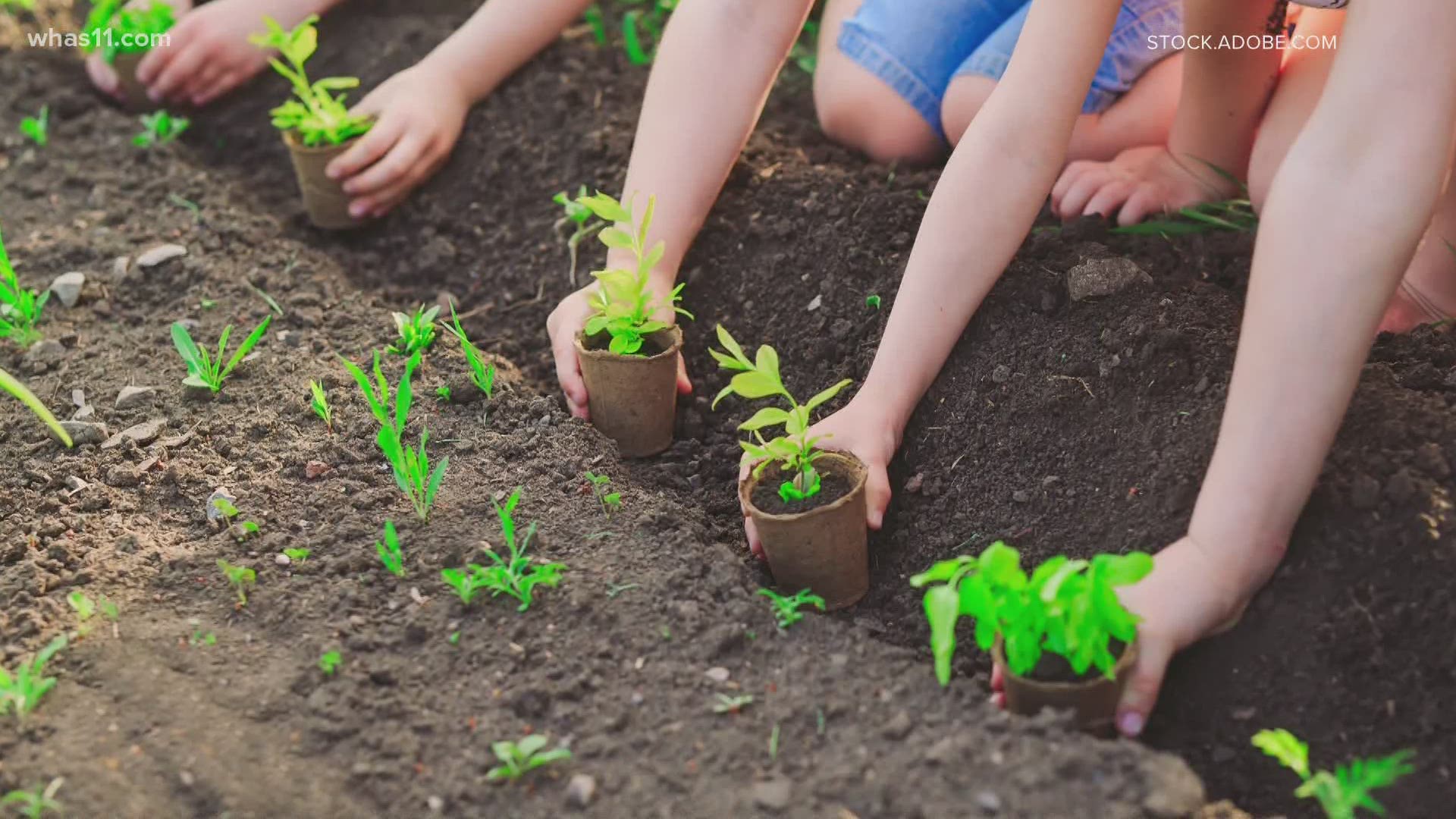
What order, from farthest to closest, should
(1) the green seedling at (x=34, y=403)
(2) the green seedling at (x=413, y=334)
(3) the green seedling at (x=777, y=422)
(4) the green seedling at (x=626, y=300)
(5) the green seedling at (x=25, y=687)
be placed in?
(2) the green seedling at (x=413, y=334), (4) the green seedling at (x=626, y=300), (1) the green seedling at (x=34, y=403), (3) the green seedling at (x=777, y=422), (5) the green seedling at (x=25, y=687)

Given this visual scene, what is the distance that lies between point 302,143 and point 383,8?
0.84 meters

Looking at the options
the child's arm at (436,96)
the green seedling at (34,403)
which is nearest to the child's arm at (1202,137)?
the child's arm at (436,96)

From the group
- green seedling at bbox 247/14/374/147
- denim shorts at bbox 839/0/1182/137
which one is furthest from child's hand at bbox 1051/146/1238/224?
green seedling at bbox 247/14/374/147

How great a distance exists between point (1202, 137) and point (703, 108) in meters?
0.92

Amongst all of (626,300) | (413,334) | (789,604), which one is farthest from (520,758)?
(413,334)

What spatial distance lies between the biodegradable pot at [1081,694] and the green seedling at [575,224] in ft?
4.17

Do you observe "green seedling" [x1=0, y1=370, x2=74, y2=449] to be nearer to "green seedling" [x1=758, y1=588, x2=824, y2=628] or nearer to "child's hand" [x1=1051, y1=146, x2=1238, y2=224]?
"green seedling" [x1=758, y1=588, x2=824, y2=628]

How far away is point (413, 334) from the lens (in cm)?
231

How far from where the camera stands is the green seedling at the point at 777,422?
1712mm

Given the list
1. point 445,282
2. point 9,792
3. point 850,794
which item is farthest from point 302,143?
point 850,794

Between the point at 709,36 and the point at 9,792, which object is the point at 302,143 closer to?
the point at 709,36

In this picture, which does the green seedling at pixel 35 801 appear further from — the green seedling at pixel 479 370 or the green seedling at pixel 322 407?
the green seedling at pixel 479 370

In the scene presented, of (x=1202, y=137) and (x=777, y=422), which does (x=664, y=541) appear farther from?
(x=1202, y=137)

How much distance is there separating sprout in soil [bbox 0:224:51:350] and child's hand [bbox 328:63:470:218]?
0.61 meters
